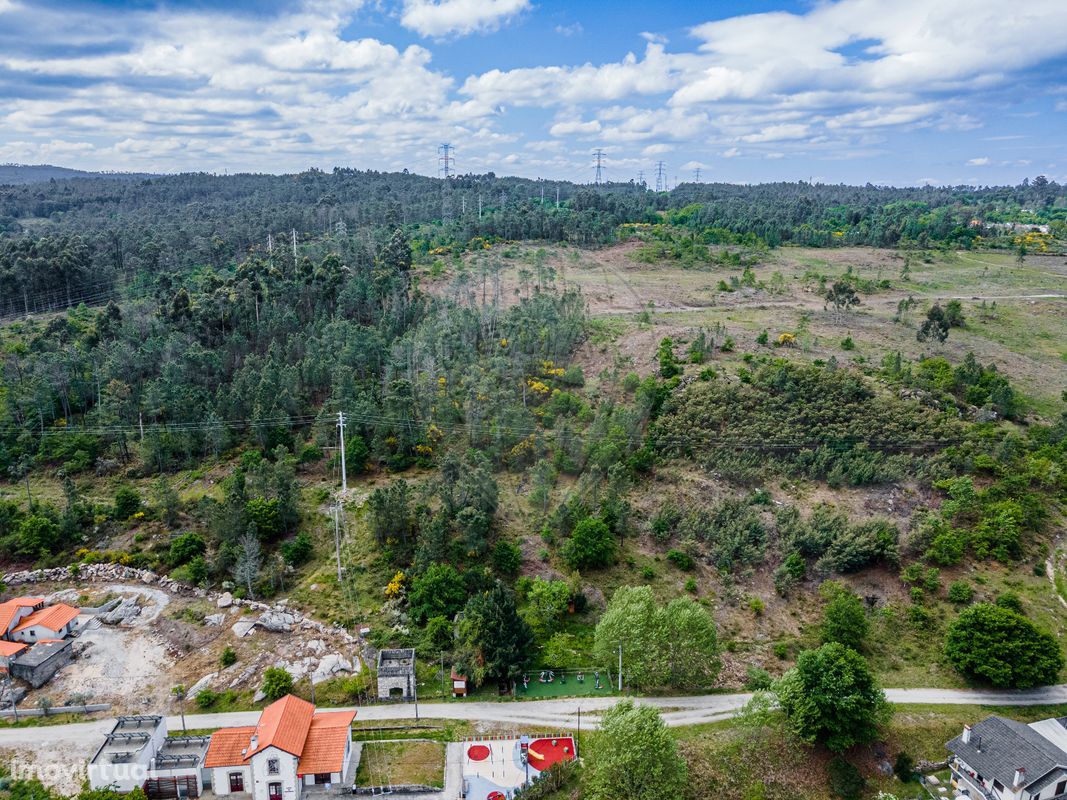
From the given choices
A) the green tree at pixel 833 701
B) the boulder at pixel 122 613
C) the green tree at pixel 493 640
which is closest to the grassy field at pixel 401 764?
the green tree at pixel 493 640

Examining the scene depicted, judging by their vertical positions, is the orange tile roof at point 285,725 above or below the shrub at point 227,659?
above

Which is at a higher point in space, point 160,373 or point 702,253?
point 702,253

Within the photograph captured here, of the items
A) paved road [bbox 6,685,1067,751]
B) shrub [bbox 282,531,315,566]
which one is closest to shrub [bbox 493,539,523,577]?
paved road [bbox 6,685,1067,751]

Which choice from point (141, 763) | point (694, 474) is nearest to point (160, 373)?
point (141, 763)

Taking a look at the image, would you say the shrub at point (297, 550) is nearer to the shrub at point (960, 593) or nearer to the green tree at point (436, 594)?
the green tree at point (436, 594)

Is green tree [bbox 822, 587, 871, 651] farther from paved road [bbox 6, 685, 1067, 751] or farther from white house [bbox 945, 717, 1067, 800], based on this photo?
white house [bbox 945, 717, 1067, 800]

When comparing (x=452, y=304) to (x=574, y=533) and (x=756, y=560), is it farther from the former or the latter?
(x=756, y=560)

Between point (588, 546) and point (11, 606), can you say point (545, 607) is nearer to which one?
point (588, 546)
